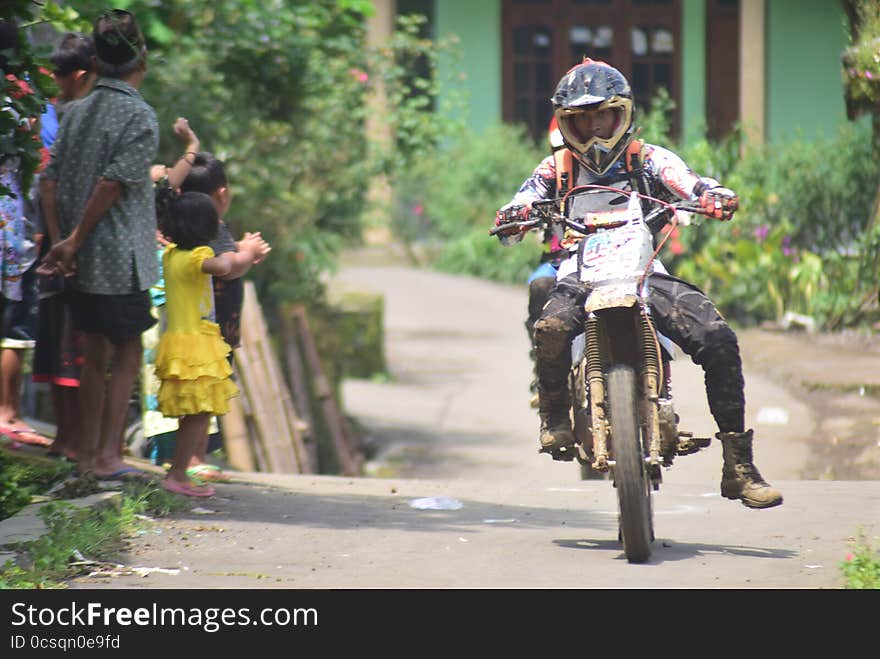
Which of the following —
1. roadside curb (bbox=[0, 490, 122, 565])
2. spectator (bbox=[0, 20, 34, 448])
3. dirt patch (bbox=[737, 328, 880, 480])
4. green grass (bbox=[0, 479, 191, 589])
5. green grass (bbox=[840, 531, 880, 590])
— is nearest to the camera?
green grass (bbox=[840, 531, 880, 590])

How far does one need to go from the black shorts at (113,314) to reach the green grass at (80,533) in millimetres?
642

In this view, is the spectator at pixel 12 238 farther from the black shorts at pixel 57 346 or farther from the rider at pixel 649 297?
the rider at pixel 649 297

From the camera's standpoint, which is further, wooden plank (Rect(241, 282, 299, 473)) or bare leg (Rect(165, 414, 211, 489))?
wooden plank (Rect(241, 282, 299, 473))

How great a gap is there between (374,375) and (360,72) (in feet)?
9.58

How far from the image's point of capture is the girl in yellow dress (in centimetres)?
644

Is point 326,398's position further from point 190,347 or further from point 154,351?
point 190,347

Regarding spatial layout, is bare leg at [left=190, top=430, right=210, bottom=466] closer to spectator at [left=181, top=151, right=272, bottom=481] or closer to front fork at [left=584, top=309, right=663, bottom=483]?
spectator at [left=181, top=151, right=272, bottom=481]

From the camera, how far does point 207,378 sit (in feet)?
21.2

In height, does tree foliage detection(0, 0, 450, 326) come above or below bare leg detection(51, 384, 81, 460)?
above

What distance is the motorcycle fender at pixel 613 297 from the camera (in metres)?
5.41

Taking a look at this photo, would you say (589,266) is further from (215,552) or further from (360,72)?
(360,72)

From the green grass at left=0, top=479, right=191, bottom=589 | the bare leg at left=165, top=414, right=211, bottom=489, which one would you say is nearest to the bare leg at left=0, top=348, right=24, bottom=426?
the bare leg at left=165, top=414, right=211, bottom=489

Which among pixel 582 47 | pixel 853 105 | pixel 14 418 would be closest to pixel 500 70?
pixel 582 47

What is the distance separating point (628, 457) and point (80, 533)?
1.97 meters
